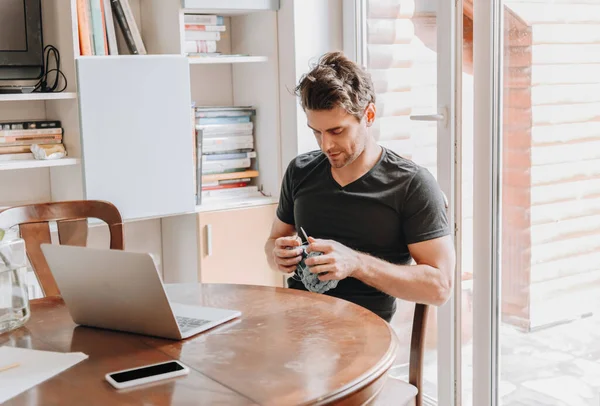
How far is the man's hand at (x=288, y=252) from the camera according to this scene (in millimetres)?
1978

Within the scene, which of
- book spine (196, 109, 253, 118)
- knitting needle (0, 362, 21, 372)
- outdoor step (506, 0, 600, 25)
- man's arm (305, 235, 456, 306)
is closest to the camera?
knitting needle (0, 362, 21, 372)

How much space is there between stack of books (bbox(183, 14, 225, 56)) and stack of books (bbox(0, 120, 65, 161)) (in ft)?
1.94

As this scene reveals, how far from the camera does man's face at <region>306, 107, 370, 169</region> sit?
214 centimetres

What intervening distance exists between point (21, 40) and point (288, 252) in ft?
4.77

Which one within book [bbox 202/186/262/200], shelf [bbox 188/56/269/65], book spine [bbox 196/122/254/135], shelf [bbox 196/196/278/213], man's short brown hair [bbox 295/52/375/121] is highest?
shelf [bbox 188/56/269/65]

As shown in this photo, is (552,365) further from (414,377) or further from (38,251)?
(38,251)

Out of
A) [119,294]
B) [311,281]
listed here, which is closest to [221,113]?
[311,281]

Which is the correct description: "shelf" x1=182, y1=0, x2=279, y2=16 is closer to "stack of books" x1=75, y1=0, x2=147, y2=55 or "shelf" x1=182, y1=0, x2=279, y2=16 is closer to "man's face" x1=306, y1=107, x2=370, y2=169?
"stack of books" x1=75, y1=0, x2=147, y2=55

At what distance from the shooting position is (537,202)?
2.39 meters

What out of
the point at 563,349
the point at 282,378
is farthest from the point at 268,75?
the point at 282,378

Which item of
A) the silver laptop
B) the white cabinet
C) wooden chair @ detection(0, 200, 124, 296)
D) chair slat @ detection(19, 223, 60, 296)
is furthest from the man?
the white cabinet

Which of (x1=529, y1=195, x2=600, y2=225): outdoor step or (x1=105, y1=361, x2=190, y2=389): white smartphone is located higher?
(x1=529, y1=195, x2=600, y2=225): outdoor step

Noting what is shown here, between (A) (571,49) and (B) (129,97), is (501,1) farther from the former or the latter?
(B) (129,97)

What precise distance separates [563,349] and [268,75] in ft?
5.03
